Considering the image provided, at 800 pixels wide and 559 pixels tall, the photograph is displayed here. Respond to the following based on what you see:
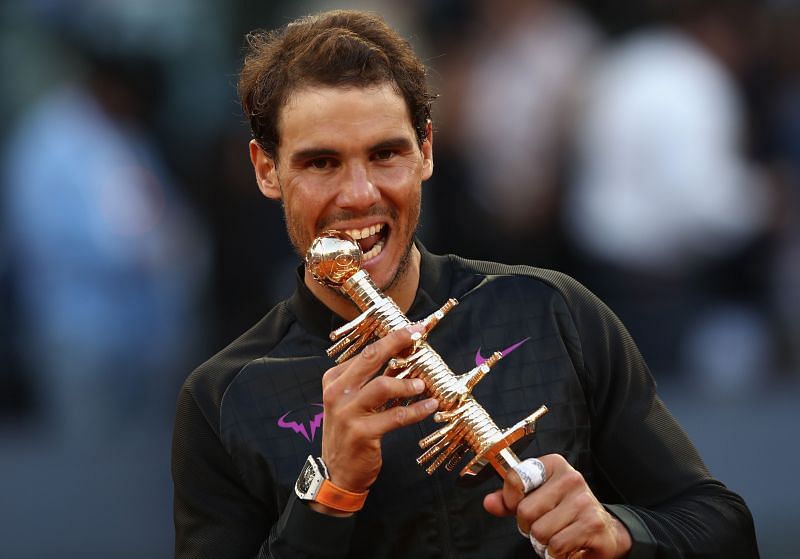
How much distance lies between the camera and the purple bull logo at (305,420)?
3.16 meters

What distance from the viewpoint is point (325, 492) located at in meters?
2.80

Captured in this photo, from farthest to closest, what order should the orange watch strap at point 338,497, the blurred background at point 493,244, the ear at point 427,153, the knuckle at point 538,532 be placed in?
1. the blurred background at point 493,244
2. the ear at point 427,153
3. the orange watch strap at point 338,497
4. the knuckle at point 538,532

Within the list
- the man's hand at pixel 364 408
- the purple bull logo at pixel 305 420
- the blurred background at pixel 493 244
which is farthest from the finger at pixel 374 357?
the blurred background at pixel 493 244

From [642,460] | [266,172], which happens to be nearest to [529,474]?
[642,460]

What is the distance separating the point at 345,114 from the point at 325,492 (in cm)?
79

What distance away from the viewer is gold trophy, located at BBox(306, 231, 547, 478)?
2.60 meters

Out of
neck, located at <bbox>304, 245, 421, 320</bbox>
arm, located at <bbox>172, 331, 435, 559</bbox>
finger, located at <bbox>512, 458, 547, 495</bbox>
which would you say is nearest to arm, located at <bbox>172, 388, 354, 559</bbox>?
arm, located at <bbox>172, 331, 435, 559</bbox>

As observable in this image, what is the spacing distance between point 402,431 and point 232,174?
15.1 feet

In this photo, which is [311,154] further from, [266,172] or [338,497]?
[338,497]

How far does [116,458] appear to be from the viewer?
7.40 metres

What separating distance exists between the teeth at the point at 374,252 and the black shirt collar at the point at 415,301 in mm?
235

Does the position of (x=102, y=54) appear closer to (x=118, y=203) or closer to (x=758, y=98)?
(x=118, y=203)

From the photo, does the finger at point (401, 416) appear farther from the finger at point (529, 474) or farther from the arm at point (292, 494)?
the finger at point (529, 474)

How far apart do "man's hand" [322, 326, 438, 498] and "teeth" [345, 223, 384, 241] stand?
0.43 meters
